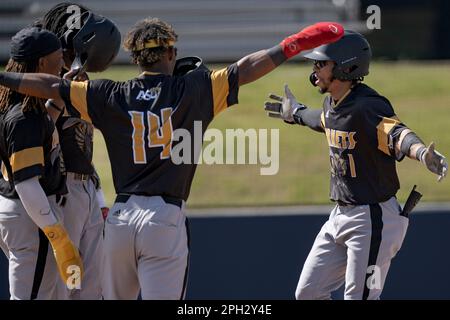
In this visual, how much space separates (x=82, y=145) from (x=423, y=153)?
1921 millimetres

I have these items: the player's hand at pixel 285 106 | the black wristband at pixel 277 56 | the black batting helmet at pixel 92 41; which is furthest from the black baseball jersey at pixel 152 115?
the player's hand at pixel 285 106

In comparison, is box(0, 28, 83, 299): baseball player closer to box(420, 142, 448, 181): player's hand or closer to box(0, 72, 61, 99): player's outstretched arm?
box(0, 72, 61, 99): player's outstretched arm

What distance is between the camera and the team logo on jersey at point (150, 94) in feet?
15.3

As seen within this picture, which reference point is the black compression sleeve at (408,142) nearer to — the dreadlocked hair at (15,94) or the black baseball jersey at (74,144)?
the black baseball jersey at (74,144)

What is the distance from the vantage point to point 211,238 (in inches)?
287

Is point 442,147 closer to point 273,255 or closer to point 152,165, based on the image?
point 273,255

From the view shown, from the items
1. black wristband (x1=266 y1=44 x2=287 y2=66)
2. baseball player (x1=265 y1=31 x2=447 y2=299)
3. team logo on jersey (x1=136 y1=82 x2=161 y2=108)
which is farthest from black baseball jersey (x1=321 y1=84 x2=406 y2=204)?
team logo on jersey (x1=136 y1=82 x2=161 y2=108)

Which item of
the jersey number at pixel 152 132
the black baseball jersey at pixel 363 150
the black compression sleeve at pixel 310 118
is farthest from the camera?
the black compression sleeve at pixel 310 118

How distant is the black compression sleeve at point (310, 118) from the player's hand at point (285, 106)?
0.05m


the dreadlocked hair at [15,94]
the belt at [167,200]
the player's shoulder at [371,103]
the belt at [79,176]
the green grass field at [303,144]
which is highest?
the dreadlocked hair at [15,94]

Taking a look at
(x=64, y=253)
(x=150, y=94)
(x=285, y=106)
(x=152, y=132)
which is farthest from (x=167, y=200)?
(x=285, y=106)

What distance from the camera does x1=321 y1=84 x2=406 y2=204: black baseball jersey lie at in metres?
5.30
